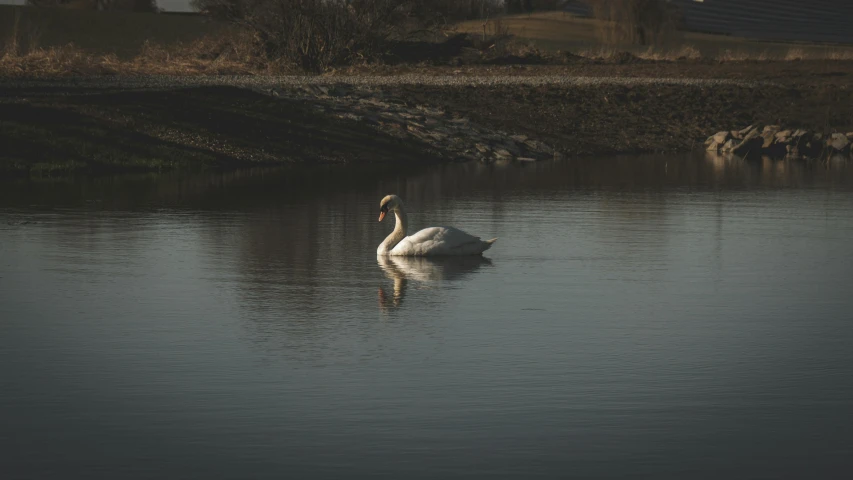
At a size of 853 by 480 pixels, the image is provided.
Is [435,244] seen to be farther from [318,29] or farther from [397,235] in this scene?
[318,29]

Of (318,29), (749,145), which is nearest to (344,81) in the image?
(318,29)

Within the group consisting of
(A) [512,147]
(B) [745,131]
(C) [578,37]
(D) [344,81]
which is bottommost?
(A) [512,147]

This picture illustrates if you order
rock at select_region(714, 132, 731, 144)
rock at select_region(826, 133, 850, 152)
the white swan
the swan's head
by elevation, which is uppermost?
rock at select_region(714, 132, 731, 144)

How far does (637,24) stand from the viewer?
89.5m

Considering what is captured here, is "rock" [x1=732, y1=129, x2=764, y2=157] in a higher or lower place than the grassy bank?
lower

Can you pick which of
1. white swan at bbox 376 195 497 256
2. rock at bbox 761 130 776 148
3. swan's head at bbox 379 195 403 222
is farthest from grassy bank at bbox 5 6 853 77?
white swan at bbox 376 195 497 256

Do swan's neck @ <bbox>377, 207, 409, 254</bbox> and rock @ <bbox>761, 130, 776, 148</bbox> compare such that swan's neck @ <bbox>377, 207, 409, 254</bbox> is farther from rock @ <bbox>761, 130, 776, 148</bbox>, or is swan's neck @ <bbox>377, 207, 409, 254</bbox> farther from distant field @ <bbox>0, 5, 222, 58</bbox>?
distant field @ <bbox>0, 5, 222, 58</bbox>

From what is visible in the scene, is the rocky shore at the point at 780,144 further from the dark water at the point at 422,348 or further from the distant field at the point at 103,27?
the distant field at the point at 103,27

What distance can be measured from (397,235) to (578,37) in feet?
241

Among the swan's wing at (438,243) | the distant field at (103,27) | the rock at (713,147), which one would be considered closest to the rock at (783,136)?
the rock at (713,147)

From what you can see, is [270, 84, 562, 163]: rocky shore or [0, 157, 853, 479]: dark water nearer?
[0, 157, 853, 479]: dark water

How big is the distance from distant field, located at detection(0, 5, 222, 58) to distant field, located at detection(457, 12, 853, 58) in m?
15.6

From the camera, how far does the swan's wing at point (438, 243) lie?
16.6 metres

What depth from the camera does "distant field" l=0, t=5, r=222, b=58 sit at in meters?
72.8
